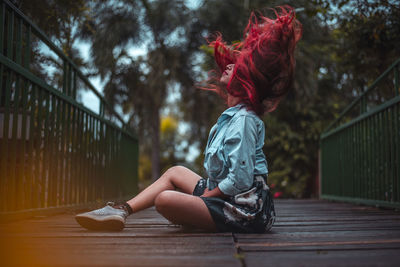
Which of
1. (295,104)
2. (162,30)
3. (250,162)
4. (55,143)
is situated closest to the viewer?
(250,162)

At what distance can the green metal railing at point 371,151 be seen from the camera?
362 centimetres

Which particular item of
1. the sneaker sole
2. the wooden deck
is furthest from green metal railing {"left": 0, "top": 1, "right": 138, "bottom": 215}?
the sneaker sole

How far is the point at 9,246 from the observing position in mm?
1685

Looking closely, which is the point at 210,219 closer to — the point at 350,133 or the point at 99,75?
the point at 350,133

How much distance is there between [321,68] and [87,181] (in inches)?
307

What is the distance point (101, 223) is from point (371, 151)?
10.6ft

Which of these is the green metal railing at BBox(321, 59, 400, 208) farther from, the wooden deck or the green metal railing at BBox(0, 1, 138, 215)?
the green metal railing at BBox(0, 1, 138, 215)

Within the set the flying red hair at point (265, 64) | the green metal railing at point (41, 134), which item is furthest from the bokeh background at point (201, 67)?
the flying red hair at point (265, 64)

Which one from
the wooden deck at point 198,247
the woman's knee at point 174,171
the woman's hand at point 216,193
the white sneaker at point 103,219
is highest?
the woman's knee at point 174,171

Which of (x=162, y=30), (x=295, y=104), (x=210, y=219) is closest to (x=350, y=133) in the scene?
(x=210, y=219)

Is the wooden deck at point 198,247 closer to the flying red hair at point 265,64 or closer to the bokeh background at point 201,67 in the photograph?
the flying red hair at point 265,64

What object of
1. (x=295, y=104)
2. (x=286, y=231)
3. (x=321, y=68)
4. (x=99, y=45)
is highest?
(x=99, y=45)

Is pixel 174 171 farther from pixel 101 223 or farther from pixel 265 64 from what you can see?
pixel 265 64

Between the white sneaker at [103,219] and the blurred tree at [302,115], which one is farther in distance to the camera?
the blurred tree at [302,115]
